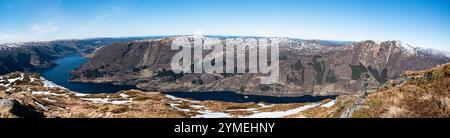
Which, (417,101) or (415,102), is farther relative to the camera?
(417,101)
